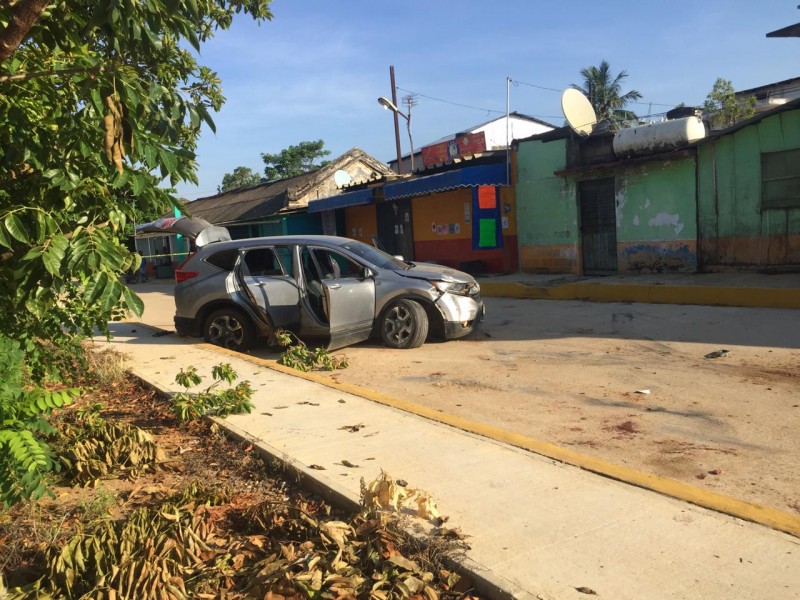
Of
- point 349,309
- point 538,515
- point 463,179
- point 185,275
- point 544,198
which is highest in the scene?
point 463,179

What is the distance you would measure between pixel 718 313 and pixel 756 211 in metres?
3.78

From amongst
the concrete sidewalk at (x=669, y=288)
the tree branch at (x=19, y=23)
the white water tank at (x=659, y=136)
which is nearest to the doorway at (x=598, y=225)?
the concrete sidewalk at (x=669, y=288)

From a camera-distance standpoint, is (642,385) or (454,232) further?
(454,232)

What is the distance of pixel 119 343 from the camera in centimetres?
1045

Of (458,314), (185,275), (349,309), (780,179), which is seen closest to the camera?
(349,309)

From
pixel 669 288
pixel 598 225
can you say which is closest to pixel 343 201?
pixel 598 225

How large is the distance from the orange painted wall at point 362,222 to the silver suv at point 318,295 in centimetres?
1446

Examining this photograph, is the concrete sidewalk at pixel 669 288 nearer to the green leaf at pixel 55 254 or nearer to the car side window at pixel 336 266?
the car side window at pixel 336 266

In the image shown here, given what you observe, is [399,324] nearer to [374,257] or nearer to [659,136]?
[374,257]

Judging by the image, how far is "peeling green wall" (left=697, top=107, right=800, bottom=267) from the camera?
12.8 metres

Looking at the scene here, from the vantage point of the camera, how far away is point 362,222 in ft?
83.1

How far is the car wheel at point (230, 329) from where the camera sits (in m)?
9.67

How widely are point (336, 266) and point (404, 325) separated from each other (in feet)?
4.21

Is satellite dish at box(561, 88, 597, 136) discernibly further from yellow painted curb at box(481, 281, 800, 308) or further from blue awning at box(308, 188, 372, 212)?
blue awning at box(308, 188, 372, 212)
